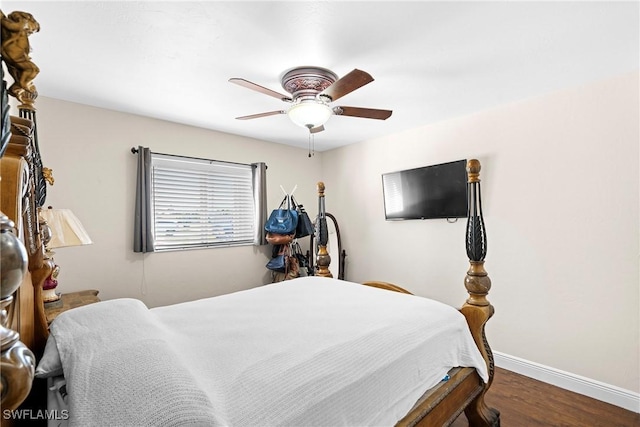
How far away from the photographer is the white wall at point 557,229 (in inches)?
82.0

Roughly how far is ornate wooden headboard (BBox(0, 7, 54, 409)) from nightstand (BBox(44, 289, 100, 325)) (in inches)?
32.3

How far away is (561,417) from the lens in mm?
1995

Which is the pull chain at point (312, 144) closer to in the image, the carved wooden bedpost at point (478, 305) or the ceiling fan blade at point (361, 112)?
the ceiling fan blade at point (361, 112)

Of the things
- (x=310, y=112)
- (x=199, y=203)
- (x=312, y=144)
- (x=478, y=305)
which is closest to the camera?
(x=478, y=305)

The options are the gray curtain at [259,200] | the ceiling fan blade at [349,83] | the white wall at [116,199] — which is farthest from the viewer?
the gray curtain at [259,200]

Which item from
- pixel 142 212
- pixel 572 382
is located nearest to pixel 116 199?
pixel 142 212

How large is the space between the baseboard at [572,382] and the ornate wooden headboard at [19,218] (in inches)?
124

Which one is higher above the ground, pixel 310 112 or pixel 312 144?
pixel 312 144

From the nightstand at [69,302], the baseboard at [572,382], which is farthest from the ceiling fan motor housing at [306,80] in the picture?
the baseboard at [572,382]

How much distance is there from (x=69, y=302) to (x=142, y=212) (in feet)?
3.06

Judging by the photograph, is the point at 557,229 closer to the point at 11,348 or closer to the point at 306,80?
the point at 306,80

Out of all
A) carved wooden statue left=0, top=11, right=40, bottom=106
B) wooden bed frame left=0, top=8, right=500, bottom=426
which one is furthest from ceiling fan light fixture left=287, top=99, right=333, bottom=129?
carved wooden statue left=0, top=11, right=40, bottom=106

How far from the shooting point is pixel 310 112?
1.89 m

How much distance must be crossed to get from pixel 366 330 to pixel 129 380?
0.93m
